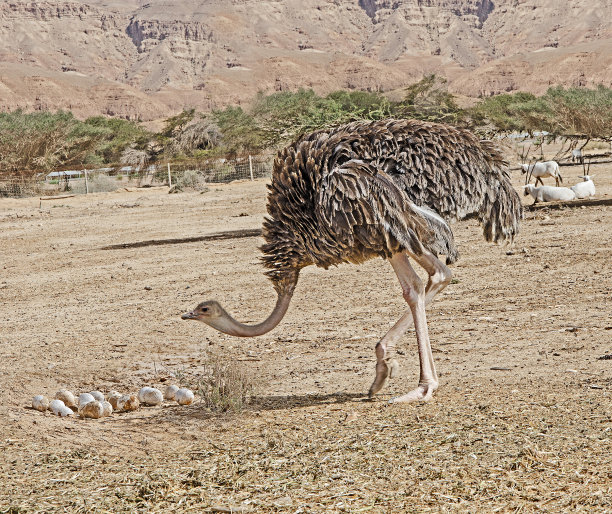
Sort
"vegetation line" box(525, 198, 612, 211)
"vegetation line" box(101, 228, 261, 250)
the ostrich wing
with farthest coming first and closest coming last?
"vegetation line" box(525, 198, 612, 211) → "vegetation line" box(101, 228, 261, 250) → the ostrich wing

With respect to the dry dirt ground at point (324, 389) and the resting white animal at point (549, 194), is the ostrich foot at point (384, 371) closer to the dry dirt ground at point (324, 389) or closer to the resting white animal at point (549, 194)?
the dry dirt ground at point (324, 389)

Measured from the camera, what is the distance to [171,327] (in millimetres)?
9164

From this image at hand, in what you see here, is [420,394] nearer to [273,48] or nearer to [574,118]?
[574,118]

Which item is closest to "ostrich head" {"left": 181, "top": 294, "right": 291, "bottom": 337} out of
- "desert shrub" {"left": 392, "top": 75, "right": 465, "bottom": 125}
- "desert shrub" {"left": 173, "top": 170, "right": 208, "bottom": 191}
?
"desert shrub" {"left": 392, "top": 75, "right": 465, "bottom": 125}

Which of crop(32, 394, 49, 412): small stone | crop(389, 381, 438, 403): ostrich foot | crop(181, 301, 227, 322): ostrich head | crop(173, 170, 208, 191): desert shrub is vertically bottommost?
crop(32, 394, 49, 412): small stone

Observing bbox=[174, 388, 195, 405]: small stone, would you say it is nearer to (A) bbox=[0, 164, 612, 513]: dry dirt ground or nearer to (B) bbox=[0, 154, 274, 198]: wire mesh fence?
(A) bbox=[0, 164, 612, 513]: dry dirt ground

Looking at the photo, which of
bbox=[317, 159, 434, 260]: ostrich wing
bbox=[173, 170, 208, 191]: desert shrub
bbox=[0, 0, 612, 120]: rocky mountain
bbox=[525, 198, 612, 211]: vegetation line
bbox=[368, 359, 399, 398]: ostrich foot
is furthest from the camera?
bbox=[0, 0, 612, 120]: rocky mountain

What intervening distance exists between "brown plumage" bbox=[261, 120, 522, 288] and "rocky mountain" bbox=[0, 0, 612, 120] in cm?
11277

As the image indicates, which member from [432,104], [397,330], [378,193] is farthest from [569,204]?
[378,193]

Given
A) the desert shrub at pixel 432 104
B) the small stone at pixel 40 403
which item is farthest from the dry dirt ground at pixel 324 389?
the desert shrub at pixel 432 104

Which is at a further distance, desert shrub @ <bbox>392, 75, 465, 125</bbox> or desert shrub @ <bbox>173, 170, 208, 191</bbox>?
desert shrub @ <bbox>173, 170, 208, 191</bbox>

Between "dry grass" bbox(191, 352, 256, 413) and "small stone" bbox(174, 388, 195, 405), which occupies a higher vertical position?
"dry grass" bbox(191, 352, 256, 413)

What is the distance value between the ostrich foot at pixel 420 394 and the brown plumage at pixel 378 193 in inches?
35.2

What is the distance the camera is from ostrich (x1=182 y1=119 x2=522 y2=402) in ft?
18.9
